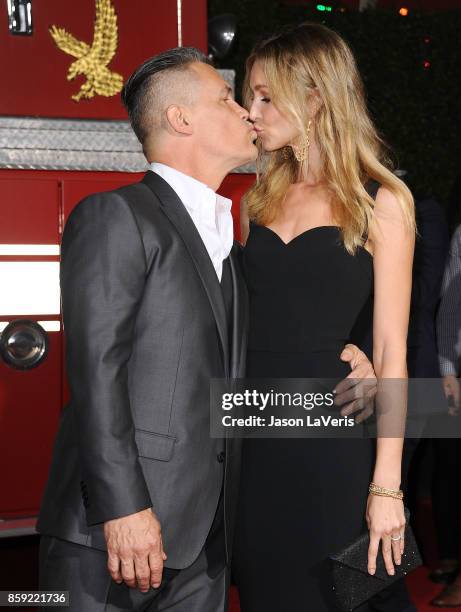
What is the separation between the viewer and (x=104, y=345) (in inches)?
62.9

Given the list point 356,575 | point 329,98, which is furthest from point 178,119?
point 356,575

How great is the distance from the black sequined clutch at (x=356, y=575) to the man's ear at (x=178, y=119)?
94cm

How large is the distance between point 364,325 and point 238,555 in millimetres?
788

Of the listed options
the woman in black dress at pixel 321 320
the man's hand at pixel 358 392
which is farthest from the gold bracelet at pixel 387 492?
the man's hand at pixel 358 392

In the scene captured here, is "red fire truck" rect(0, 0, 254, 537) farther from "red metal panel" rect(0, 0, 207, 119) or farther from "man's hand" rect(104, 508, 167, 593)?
"man's hand" rect(104, 508, 167, 593)

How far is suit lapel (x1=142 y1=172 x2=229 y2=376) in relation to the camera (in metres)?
1.74

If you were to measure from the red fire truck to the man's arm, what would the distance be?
1.24 metres

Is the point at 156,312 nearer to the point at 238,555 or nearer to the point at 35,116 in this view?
the point at 238,555

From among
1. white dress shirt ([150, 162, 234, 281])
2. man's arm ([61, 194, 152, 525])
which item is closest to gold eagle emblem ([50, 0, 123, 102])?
white dress shirt ([150, 162, 234, 281])

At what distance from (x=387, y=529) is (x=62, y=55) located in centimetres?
193

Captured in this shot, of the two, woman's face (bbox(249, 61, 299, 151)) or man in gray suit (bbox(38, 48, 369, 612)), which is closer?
man in gray suit (bbox(38, 48, 369, 612))

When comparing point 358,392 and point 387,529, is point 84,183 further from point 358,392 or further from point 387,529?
point 387,529

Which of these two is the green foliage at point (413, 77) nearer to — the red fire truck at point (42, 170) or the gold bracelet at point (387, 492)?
the red fire truck at point (42, 170)

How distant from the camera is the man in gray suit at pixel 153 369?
1604 mm
